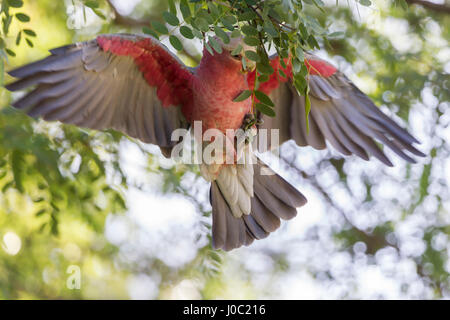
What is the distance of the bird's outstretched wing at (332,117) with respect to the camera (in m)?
3.23

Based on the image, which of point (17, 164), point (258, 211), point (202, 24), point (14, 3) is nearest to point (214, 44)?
point (202, 24)

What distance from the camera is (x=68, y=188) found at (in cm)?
382

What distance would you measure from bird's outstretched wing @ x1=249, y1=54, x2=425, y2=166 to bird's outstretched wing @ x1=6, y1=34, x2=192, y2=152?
0.51m

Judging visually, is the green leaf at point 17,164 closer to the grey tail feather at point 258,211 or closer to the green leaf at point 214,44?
the grey tail feather at point 258,211

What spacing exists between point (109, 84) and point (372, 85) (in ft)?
7.90

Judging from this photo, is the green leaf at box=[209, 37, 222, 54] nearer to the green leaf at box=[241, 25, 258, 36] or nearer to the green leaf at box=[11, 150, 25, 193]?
the green leaf at box=[241, 25, 258, 36]

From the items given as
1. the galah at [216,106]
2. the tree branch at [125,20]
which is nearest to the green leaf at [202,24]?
the galah at [216,106]

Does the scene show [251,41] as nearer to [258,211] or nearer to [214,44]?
[214,44]

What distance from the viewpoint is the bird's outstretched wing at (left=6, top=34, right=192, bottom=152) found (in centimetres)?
269

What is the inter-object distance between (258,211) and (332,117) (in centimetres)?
72

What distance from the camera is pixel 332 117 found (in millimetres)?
3393

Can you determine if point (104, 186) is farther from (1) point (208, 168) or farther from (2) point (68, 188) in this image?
(1) point (208, 168)

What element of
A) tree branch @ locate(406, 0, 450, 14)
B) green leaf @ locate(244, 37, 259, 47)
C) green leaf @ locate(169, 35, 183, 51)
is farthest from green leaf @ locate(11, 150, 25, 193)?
tree branch @ locate(406, 0, 450, 14)

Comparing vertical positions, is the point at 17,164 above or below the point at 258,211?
above
